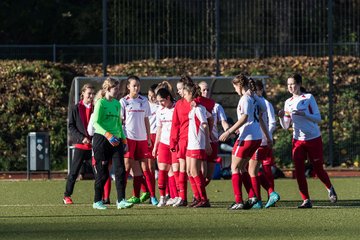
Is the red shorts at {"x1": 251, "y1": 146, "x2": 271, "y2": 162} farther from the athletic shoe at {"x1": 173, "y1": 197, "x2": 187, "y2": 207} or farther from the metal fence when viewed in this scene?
the metal fence

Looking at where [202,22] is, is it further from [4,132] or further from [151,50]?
[4,132]

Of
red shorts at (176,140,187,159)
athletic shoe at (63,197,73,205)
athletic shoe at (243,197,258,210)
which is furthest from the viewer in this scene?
athletic shoe at (63,197,73,205)

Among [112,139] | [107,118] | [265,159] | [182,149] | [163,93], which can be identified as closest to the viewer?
[112,139]

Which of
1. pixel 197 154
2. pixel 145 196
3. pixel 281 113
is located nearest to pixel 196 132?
pixel 197 154

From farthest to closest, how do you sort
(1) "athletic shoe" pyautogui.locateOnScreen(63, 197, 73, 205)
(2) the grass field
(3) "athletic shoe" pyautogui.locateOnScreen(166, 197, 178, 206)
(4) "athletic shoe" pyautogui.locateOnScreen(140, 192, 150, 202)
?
→ (4) "athletic shoe" pyautogui.locateOnScreen(140, 192, 150, 202), (1) "athletic shoe" pyautogui.locateOnScreen(63, 197, 73, 205), (3) "athletic shoe" pyautogui.locateOnScreen(166, 197, 178, 206), (2) the grass field

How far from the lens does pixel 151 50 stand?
34906 mm

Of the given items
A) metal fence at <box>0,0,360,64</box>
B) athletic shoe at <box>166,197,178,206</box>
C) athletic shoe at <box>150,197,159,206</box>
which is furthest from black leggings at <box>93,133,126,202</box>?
metal fence at <box>0,0,360,64</box>

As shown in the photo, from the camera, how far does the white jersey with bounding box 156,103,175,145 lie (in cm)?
1959

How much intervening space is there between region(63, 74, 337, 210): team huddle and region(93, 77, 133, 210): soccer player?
0.01 meters

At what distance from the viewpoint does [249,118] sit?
17938mm

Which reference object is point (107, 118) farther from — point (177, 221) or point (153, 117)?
point (153, 117)

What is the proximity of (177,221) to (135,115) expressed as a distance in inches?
156

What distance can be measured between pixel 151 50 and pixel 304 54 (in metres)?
4.11

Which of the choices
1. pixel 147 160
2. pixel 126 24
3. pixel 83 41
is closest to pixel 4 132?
pixel 126 24
